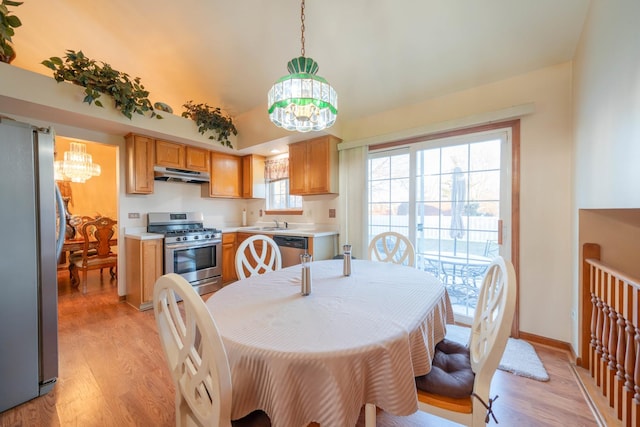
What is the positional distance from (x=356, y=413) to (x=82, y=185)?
23.2 feet

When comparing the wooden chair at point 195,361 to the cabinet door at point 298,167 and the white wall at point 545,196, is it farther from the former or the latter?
the cabinet door at point 298,167

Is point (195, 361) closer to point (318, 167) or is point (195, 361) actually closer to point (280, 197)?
point (318, 167)

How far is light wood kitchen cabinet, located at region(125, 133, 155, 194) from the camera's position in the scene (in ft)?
10.1

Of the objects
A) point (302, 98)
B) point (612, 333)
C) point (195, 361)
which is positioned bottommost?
point (612, 333)

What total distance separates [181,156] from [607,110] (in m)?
4.19

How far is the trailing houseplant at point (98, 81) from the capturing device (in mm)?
2277

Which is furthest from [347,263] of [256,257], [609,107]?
[609,107]

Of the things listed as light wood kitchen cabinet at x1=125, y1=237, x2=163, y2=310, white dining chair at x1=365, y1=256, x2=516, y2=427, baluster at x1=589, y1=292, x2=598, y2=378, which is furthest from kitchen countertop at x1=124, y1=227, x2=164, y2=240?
baluster at x1=589, y1=292, x2=598, y2=378

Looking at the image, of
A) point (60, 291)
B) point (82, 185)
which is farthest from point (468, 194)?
point (82, 185)

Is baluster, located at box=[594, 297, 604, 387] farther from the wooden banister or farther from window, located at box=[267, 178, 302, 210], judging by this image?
window, located at box=[267, 178, 302, 210]

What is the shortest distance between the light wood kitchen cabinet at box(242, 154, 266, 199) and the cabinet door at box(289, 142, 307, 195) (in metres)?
0.92

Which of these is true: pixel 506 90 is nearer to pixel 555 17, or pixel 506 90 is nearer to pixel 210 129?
pixel 555 17

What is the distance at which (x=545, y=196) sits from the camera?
6.88 ft

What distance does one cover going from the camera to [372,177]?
319cm
